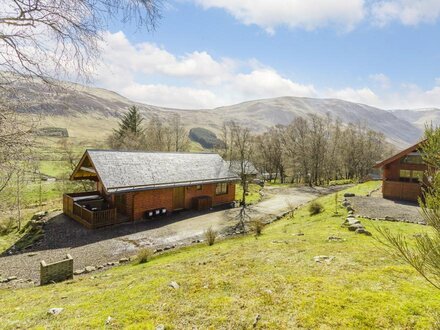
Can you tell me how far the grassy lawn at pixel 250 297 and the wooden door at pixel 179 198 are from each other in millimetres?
13945

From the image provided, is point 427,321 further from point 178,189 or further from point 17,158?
point 178,189

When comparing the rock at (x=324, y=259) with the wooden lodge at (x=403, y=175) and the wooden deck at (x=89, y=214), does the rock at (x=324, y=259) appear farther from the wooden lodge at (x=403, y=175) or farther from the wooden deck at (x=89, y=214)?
the wooden lodge at (x=403, y=175)

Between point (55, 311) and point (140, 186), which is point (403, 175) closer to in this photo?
point (140, 186)

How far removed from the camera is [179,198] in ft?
81.5

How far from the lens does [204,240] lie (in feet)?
55.7

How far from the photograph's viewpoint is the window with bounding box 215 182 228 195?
28312 millimetres

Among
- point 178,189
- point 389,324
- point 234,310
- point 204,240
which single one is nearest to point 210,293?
point 234,310

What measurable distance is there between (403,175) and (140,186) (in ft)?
86.9

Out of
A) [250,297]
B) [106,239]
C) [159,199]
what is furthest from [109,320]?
[159,199]

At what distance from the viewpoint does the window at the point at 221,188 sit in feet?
92.9

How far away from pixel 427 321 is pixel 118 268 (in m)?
12.0

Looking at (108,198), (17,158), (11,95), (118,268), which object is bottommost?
(118,268)

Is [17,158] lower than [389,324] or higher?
higher

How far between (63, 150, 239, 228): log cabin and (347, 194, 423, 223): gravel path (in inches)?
499
